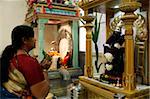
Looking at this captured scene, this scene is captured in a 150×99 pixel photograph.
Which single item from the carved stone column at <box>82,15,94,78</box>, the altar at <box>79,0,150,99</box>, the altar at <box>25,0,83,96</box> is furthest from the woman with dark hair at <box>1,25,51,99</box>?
Answer: the altar at <box>25,0,83,96</box>

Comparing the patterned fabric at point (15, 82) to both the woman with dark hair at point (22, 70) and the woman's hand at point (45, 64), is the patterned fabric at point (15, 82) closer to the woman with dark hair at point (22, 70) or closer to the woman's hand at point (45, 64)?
the woman with dark hair at point (22, 70)

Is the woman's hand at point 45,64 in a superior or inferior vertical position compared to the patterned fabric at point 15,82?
superior

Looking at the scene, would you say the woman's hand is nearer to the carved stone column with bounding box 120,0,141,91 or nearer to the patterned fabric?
the patterned fabric

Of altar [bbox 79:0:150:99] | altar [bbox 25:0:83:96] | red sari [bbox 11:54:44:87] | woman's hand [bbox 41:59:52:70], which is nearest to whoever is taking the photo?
red sari [bbox 11:54:44:87]

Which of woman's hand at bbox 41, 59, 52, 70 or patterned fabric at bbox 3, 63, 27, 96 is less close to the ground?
woman's hand at bbox 41, 59, 52, 70

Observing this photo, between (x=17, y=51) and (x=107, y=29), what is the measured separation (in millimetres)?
1342

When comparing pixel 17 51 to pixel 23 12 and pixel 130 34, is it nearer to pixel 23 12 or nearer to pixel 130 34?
pixel 130 34

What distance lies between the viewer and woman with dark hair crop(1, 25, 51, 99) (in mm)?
1226

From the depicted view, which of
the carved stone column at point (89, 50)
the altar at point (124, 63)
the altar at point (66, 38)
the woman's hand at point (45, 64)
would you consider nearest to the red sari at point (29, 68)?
the woman's hand at point (45, 64)

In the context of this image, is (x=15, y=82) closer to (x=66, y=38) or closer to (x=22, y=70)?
(x=22, y=70)

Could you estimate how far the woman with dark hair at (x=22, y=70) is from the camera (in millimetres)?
1226

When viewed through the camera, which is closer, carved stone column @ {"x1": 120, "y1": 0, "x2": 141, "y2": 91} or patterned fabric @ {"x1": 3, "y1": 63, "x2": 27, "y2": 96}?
patterned fabric @ {"x1": 3, "y1": 63, "x2": 27, "y2": 96}

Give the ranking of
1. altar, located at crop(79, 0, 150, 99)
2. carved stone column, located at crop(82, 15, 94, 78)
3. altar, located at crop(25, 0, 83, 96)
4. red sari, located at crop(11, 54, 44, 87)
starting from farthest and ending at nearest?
altar, located at crop(25, 0, 83, 96) < carved stone column, located at crop(82, 15, 94, 78) < altar, located at crop(79, 0, 150, 99) < red sari, located at crop(11, 54, 44, 87)

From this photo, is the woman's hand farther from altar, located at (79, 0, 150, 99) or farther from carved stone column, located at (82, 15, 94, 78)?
carved stone column, located at (82, 15, 94, 78)
